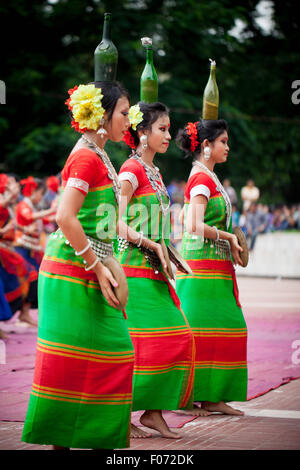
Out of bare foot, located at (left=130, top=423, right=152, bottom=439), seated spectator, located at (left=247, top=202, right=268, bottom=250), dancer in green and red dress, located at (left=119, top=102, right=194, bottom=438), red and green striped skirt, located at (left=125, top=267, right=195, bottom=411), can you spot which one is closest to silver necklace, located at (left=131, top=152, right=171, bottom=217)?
dancer in green and red dress, located at (left=119, top=102, right=194, bottom=438)

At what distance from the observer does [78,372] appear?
13.6 feet

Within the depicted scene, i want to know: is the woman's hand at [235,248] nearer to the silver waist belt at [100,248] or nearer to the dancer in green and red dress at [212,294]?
the dancer in green and red dress at [212,294]

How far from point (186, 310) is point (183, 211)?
835 mm

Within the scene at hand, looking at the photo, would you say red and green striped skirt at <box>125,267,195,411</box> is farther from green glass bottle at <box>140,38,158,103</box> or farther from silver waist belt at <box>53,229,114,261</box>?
green glass bottle at <box>140,38,158,103</box>

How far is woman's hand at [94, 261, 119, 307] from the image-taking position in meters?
4.12

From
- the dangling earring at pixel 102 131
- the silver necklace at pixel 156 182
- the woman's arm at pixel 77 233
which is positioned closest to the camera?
the woman's arm at pixel 77 233

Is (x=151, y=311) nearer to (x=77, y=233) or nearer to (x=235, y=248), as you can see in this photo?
(x=235, y=248)

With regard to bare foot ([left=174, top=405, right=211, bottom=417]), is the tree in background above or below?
above

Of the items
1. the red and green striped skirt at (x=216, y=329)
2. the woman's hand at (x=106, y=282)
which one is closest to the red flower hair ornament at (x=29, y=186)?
the red and green striped skirt at (x=216, y=329)

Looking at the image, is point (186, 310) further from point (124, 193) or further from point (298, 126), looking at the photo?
point (298, 126)

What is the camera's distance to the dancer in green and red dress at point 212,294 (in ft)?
19.7

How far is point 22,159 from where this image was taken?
74.3 feet

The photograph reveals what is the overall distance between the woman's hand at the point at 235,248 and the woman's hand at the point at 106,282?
2013mm

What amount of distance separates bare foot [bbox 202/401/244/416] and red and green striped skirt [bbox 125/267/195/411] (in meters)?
0.71
